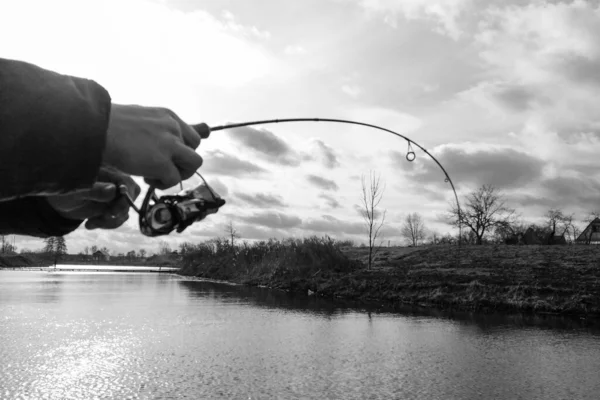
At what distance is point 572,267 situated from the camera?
2120cm

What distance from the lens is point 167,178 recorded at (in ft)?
4.36

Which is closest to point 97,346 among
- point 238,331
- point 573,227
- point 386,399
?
point 238,331

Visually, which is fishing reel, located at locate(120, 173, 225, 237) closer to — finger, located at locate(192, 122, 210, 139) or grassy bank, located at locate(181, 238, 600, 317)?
finger, located at locate(192, 122, 210, 139)

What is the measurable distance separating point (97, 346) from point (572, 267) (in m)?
17.8

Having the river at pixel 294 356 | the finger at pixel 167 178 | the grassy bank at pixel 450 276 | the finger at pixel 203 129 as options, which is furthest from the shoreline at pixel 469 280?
the finger at pixel 167 178

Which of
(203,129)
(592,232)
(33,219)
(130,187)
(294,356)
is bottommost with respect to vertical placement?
(294,356)

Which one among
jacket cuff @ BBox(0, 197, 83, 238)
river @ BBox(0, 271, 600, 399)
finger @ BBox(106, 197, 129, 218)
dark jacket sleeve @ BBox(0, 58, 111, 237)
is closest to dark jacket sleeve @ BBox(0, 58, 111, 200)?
dark jacket sleeve @ BBox(0, 58, 111, 237)

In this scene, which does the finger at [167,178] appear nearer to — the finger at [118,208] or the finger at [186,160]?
the finger at [186,160]

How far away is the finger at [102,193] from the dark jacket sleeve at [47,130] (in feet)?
1.13

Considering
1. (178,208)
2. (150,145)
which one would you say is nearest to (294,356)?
(178,208)

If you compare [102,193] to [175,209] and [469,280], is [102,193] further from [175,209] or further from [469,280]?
[469,280]

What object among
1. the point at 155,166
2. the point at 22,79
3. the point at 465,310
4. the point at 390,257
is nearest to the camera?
the point at 22,79

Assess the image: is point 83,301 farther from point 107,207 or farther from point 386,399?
point 107,207

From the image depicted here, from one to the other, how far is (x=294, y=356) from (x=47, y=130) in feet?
29.7
